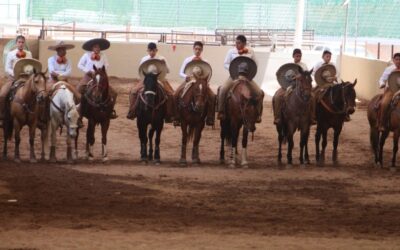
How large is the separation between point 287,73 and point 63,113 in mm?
4917

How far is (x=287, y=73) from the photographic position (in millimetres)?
22516

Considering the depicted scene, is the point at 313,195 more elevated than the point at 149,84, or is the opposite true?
the point at 149,84

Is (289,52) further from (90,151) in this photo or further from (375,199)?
(375,199)

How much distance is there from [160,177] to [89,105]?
311 cm

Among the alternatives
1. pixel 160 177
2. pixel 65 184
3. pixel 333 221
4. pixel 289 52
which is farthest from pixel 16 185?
pixel 289 52

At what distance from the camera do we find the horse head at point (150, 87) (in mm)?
21125

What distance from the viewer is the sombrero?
21703 millimetres

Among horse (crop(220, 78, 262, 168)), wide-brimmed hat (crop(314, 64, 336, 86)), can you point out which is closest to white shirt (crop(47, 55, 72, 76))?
horse (crop(220, 78, 262, 168))

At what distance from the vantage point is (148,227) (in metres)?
13.7

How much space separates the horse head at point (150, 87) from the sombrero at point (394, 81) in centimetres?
491

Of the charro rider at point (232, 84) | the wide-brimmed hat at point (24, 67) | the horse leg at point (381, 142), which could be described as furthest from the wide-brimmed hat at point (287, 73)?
the wide-brimmed hat at point (24, 67)

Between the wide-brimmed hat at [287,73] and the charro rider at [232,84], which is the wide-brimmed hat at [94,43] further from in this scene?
the wide-brimmed hat at [287,73]

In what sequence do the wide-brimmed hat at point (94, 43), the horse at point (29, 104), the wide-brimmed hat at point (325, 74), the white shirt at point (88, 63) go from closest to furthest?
1. the horse at point (29, 104)
2. the white shirt at point (88, 63)
3. the wide-brimmed hat at point (94, 43)
4. the wide-brimmed hat at point (325, 74)

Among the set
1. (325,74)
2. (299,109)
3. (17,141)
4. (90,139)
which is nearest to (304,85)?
(299,109)
